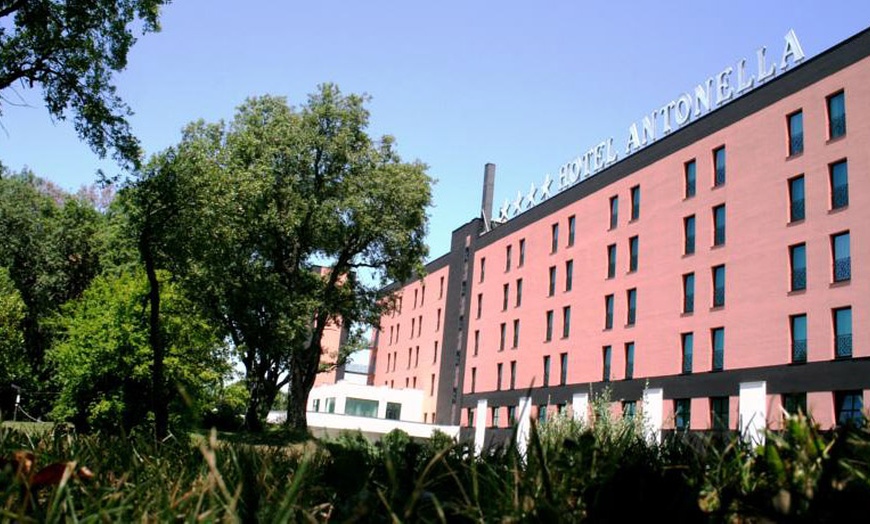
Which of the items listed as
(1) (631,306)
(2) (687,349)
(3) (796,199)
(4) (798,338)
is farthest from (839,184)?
(1) (631,306)

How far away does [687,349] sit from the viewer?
39375mm

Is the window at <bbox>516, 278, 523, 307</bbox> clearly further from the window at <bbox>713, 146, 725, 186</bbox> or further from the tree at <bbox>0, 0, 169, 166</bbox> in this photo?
the tree at <bbox>0, 0, 169, 166</bbox>

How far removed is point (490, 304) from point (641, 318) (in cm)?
2158

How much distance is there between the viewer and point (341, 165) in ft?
134

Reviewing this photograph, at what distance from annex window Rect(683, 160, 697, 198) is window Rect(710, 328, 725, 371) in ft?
26.2

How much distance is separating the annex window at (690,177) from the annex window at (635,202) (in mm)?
4305

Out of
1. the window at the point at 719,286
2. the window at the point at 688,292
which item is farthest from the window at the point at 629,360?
the window at the point at 719,286

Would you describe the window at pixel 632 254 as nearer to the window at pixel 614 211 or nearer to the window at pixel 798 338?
the window at pixel 614 211

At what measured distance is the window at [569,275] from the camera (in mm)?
51594

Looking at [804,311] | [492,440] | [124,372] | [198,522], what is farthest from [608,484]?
[804,311]

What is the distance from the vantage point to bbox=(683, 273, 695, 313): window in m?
39.5

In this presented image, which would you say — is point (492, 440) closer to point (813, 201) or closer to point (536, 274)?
point (813, 201)

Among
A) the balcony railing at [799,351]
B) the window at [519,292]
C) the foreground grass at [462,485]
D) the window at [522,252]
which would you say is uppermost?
the window at [522,252]

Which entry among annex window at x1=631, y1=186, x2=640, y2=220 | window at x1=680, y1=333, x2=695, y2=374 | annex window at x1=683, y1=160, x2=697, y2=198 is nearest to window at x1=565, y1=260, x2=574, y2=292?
annex window at x1=631, y1=186, x2=640, y2=220
